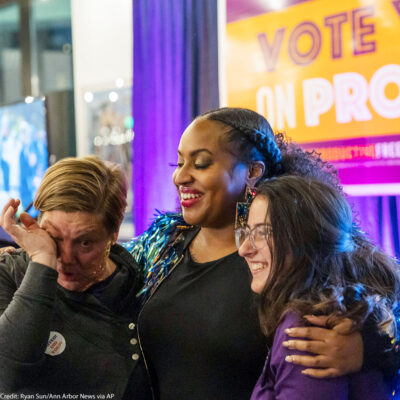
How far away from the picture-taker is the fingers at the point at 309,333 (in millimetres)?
1128

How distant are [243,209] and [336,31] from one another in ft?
5.39

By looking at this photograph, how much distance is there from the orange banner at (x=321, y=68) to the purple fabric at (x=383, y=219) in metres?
0.32

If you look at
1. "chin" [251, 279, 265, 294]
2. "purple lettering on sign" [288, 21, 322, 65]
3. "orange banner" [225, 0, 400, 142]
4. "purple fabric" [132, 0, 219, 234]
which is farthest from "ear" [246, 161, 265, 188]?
"purple fabric" [132, 0, 219, 234]

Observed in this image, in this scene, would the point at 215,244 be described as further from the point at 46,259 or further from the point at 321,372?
the point at 321,372

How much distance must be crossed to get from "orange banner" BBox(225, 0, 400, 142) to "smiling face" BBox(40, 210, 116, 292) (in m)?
1.65

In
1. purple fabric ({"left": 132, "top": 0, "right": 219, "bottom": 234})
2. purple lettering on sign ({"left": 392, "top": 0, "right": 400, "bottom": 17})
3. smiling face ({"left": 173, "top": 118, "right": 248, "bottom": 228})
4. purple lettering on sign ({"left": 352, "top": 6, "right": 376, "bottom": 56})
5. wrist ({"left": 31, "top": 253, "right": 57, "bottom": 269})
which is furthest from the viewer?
purple fabric ({"left": 132, "top": 0, "right": 219, "bottom": 234})

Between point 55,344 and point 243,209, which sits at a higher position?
point 243,209

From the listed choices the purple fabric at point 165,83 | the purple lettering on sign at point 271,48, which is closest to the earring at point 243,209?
the purple lettering on sign at point 271,48

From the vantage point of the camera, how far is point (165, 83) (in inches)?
153

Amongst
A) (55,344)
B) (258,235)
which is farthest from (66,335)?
(258,235)

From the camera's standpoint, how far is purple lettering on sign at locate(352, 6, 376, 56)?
2.72m

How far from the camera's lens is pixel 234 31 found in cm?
341

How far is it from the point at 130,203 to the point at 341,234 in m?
3.21

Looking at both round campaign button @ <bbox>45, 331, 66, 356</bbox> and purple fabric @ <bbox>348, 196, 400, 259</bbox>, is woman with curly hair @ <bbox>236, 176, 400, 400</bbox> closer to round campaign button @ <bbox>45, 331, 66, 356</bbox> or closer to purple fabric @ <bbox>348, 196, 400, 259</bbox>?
round campaign button @ <bbox>45, 331, 66, 356</bbox>
